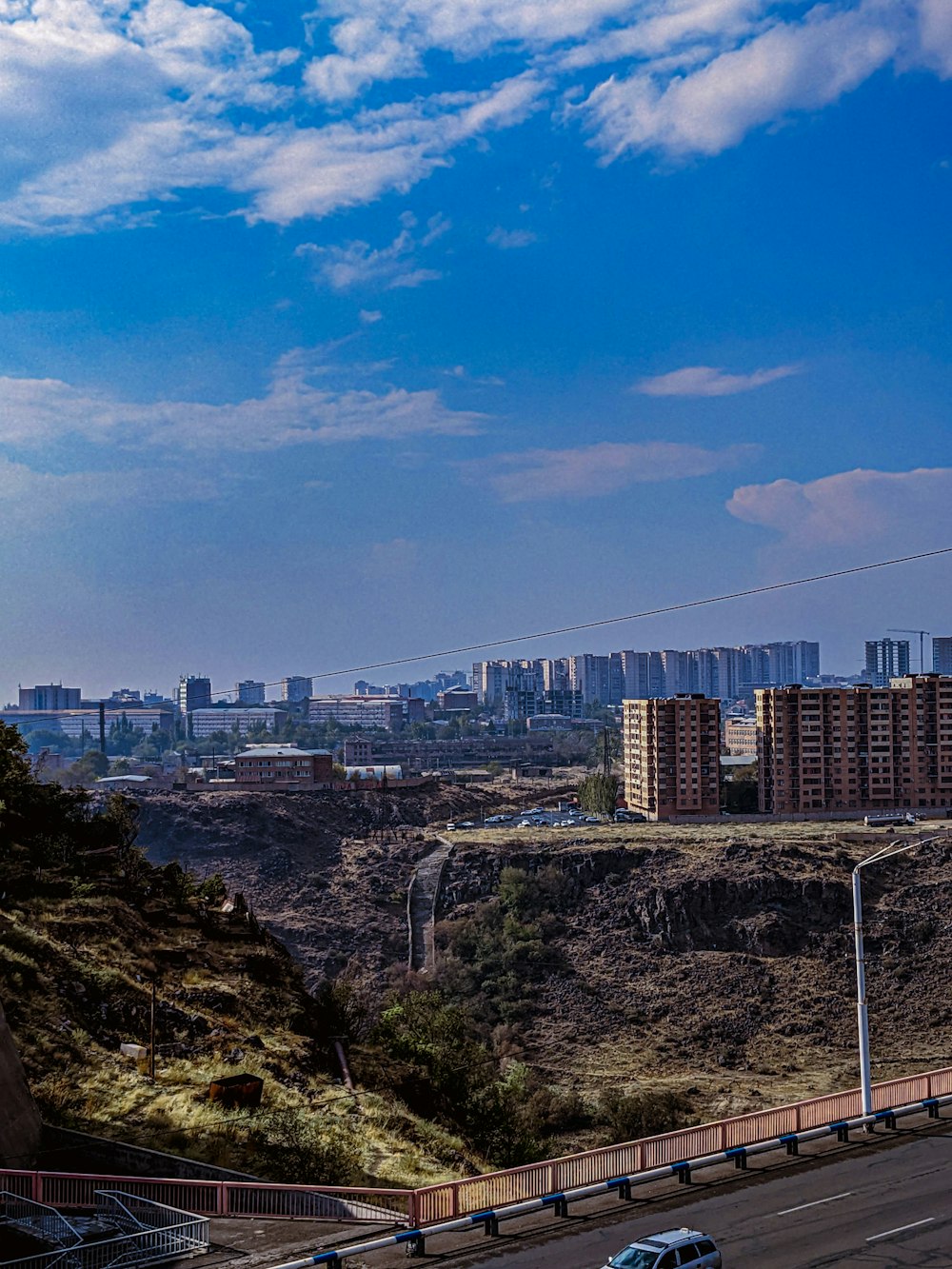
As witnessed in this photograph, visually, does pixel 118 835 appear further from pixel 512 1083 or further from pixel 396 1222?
pixel 396 1222

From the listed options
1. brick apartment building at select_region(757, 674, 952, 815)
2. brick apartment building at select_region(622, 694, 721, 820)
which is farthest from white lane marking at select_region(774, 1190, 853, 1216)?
brick apartment building at select_region(757, 674, 952, 815)

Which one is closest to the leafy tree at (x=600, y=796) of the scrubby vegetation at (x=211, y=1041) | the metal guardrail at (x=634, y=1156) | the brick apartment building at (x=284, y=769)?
the brick apartment building at (x=284, y=769)

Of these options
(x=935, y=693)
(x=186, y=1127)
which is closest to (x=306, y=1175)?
(x=186, y=1127)

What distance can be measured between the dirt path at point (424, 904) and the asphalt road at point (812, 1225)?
64.2m

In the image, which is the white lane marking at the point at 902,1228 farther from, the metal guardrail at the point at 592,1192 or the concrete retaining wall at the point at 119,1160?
the concrete retaining wall at the point at 119,1160

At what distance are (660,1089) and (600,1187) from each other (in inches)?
1591

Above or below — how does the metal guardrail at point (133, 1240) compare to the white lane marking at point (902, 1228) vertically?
above

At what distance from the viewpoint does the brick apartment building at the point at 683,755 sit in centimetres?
11638

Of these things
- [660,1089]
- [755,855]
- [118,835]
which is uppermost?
[118,835]

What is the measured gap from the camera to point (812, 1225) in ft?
67.9

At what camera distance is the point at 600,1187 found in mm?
22297

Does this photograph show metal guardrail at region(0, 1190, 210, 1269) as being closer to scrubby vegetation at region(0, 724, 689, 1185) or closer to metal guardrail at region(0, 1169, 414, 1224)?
metal guardrail at region(0, 1169, 414, 1224)

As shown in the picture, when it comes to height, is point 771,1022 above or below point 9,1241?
below

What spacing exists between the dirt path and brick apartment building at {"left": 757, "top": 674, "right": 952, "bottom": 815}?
110 feet
